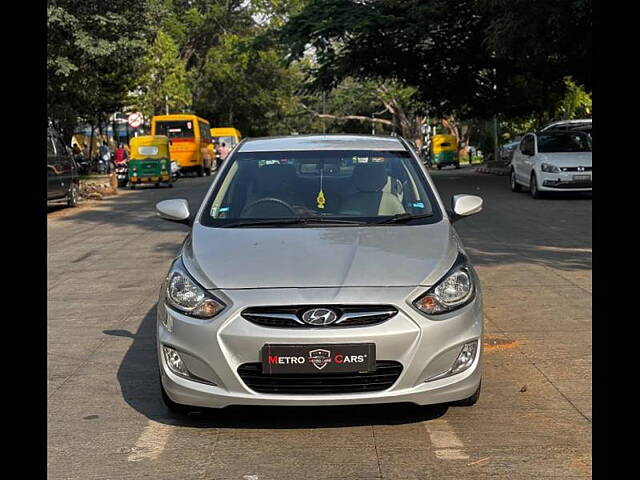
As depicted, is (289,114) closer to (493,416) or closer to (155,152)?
(155,152)

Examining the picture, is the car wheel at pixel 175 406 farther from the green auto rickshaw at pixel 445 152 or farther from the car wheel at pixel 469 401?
the green auto rickshaw at pixel 445 152

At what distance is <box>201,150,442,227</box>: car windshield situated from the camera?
600 cm

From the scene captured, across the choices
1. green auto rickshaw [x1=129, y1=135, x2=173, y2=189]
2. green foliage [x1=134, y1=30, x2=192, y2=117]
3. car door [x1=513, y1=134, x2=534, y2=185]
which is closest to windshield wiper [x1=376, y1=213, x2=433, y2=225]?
car door [x1=513, y1=134, x2=534, y2=185]

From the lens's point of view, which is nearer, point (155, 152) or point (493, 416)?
point (493, 416)

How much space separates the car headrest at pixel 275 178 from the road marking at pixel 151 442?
176cm

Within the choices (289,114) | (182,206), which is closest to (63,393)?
(182,206)

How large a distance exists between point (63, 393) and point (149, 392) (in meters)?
0.55

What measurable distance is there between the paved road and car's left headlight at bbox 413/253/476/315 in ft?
2.19

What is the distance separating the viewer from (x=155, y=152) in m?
34.2

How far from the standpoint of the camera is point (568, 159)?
2116 centimetres

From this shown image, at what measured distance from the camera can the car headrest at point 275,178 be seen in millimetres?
6285

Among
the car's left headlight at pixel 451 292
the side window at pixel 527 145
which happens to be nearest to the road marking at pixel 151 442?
the car's left headlight at pixel 451 292

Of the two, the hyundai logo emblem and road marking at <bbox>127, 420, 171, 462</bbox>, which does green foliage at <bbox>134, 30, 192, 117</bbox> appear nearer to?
road marking at <bbox>127, 420, 171, 462</bbox>

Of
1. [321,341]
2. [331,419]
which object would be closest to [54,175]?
[331,419]
